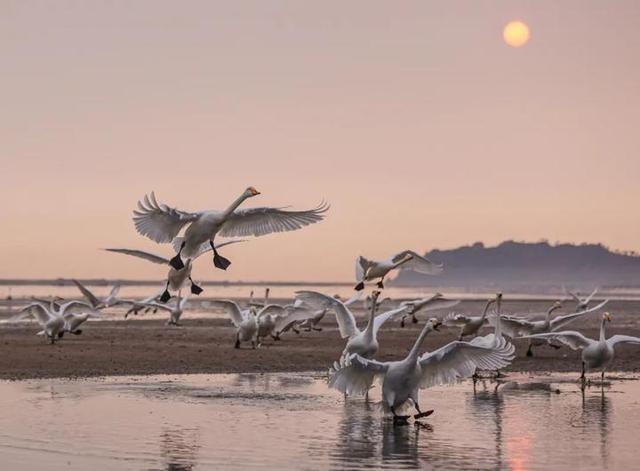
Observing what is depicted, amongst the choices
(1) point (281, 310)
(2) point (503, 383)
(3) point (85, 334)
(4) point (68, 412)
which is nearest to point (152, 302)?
(3) point (85, 334)

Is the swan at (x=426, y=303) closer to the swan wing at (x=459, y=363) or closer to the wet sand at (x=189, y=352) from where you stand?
the wet sand at (x=189, y=352)

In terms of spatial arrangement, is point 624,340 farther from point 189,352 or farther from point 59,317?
point 59,317

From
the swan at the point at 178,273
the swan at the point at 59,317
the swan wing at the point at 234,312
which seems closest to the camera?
the swan at the point at 178,273

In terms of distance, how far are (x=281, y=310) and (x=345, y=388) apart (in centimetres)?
1728

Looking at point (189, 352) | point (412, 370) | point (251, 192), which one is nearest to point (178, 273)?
point (251, 192)

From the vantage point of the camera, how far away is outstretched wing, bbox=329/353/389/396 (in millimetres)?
17547

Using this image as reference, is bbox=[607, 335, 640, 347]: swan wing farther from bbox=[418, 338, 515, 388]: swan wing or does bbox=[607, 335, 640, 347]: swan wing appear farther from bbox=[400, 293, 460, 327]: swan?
bbox=[418, 338, 515, 388]: swan wing

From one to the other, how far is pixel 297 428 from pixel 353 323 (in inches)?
253

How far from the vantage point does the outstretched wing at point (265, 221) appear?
1916 centimetres

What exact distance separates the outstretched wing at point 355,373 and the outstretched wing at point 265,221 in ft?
8.64

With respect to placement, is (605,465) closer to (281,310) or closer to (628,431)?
(628,431)

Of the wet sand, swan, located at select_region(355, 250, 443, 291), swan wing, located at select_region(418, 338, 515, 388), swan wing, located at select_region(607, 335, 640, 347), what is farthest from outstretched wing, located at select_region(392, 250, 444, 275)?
swan wing, located at select_region(418, 338, 515, 388)

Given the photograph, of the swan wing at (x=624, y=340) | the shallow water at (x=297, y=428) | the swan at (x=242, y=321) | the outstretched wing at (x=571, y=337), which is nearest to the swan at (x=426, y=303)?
the outstretched wing at (x=571, y=337)

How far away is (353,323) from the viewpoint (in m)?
22.7
